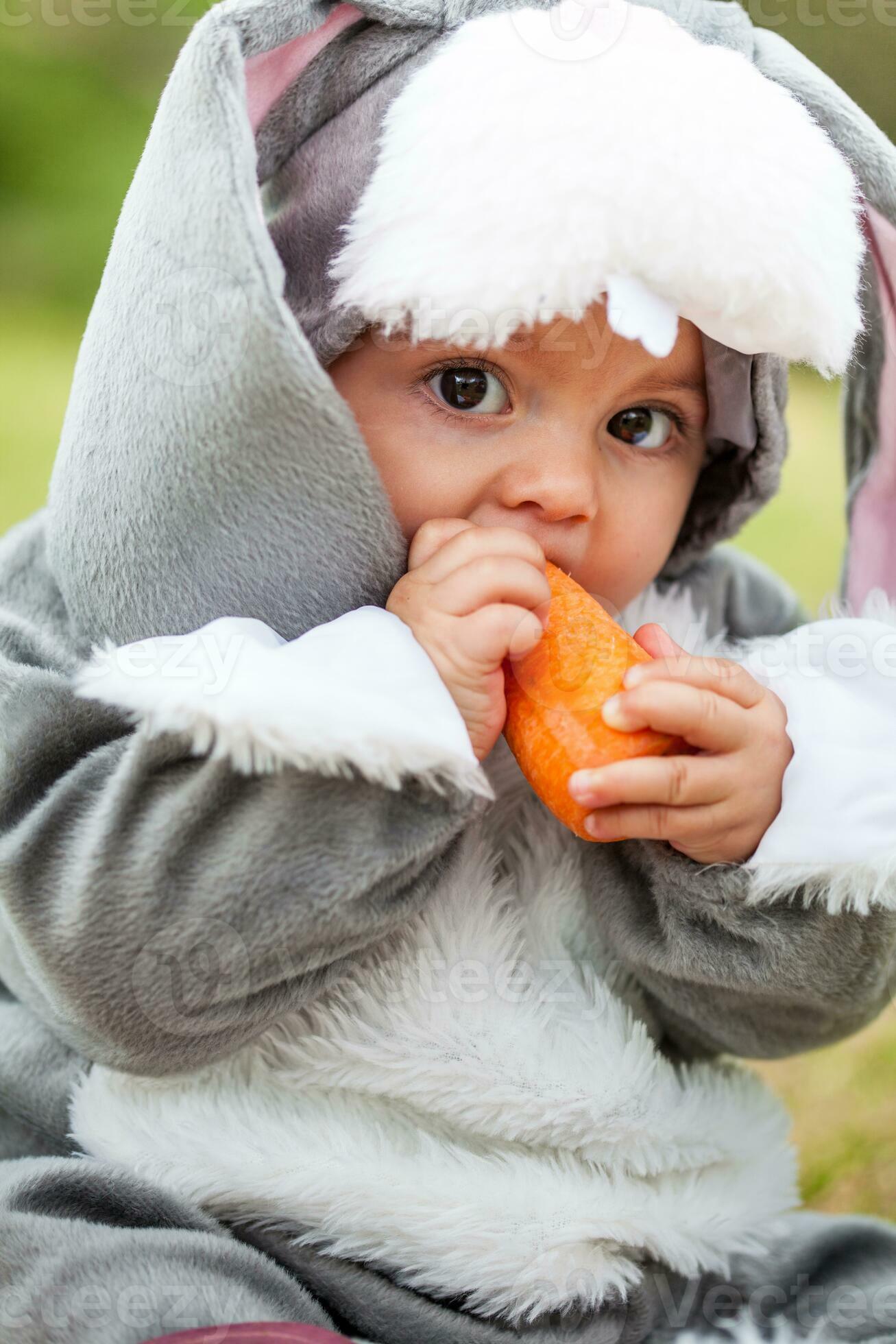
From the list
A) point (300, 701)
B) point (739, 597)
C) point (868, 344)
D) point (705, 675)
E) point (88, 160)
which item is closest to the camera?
point (300, 701)

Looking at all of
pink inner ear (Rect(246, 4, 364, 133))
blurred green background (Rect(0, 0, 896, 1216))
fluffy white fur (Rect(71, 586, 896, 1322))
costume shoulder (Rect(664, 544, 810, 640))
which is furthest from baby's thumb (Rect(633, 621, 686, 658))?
blurred green background (Rect(0, 0, 896, 1216))

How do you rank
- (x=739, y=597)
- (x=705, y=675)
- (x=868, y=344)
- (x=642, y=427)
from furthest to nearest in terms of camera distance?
(x=739, y=597) → (x=868, y=344) → (x=642, y=427) → (x=705, y=675)

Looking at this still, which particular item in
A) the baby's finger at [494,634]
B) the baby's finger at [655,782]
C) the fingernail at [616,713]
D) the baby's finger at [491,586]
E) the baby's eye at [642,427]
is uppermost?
the baby's eye at [642,427]

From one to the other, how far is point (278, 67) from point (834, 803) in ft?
1.88

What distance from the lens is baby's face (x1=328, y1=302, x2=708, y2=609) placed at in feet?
2.34

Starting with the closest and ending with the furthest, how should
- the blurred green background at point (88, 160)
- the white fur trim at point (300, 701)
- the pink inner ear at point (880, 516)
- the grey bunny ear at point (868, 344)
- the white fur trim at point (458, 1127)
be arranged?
the white fur trim at point (300, 701), the white fur trim at point (458, 1127), the grey bunny ear at point (868, 344), the pink inner ear at point (880, 516), the blurred green background at point (88, 160)

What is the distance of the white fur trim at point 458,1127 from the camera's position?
71cm

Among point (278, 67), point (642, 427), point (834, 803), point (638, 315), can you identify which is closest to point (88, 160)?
point (278, 67)

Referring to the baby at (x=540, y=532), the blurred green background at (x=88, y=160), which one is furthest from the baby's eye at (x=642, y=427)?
the blurred green background at (x=88, y=160)

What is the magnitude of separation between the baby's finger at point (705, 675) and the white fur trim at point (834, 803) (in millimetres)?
45

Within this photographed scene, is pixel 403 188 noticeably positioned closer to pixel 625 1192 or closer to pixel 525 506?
pixel 525 506

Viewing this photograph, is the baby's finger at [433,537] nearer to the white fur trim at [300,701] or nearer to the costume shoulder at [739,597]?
the white fur trim at [300,701]

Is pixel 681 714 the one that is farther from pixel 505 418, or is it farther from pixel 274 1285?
pixel 274 1285

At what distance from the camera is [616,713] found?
0.65m
